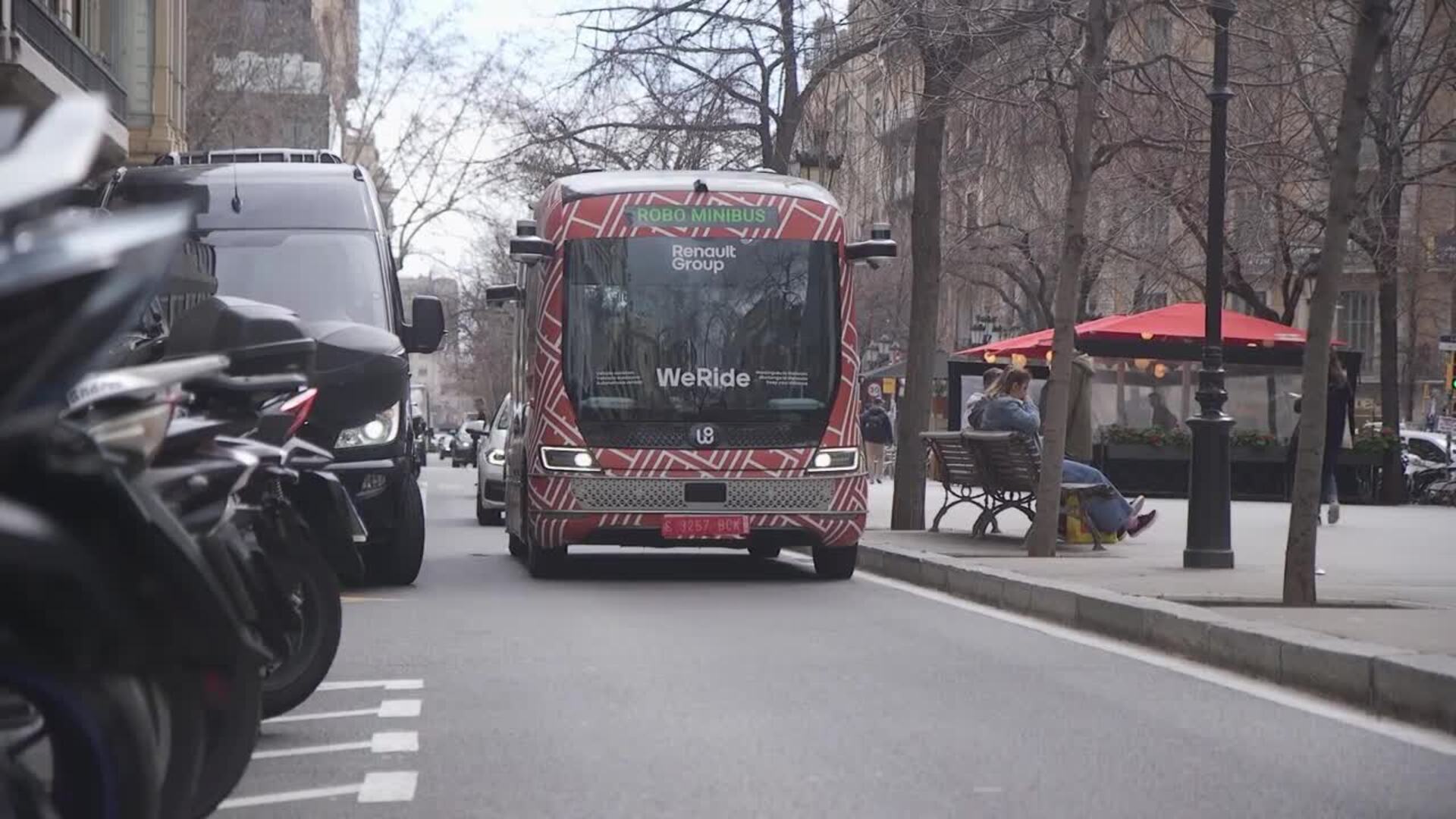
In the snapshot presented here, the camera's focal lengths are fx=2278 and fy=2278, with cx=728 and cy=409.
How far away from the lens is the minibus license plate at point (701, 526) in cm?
1543

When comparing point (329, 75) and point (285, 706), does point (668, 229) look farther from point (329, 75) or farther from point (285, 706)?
point (329, 75)

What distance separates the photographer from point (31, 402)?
332 centimetres

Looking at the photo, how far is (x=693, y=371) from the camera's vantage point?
622 inches

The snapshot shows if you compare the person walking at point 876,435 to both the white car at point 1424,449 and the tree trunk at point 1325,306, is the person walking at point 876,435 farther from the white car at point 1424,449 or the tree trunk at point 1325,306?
the tree trunk at point 1325,306

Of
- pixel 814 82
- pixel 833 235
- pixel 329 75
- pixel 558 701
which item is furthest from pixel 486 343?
pixel 558 701

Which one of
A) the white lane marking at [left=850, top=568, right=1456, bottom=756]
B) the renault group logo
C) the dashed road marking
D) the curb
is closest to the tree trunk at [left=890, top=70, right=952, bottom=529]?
the renault group logo

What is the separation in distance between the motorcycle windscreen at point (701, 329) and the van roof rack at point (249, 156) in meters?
2.37

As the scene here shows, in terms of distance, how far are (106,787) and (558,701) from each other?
5.11 meters

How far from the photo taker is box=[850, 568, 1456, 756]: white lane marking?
318 inches

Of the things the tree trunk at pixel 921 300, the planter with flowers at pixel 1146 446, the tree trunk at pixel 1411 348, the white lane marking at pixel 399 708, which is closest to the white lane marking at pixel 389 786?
the white lane marking at pixel 399 708

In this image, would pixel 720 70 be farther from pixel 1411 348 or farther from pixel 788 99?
pixel 1411 348

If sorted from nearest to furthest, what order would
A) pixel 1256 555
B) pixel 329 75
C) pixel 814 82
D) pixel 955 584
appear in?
1. pixel 955 584
2. pixel 1256 555
3. pixel 814 82
4. pixel 329 75

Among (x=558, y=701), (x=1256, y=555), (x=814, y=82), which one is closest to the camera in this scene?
(x=558, y=701)

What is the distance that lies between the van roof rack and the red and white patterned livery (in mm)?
2179
